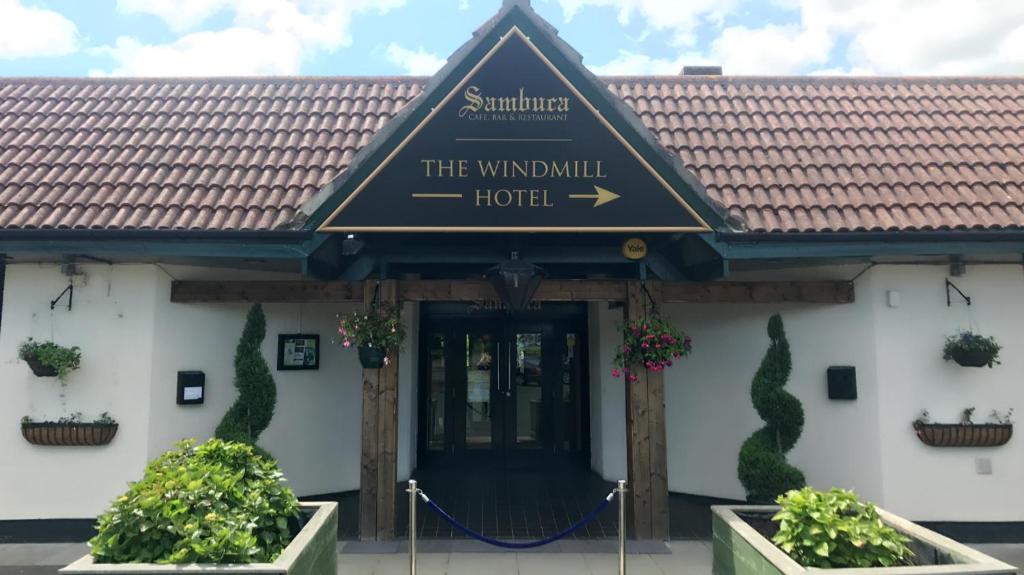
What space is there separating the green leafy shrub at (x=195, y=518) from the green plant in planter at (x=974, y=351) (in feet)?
21.2

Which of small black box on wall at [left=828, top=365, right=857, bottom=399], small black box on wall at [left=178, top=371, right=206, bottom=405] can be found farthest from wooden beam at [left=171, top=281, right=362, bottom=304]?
small black box on wall at [left=828, top=365, right=857, bottom=399]

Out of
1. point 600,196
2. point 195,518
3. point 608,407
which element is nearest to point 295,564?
point 195,518

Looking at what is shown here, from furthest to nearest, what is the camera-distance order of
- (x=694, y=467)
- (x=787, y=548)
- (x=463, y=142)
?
(x=694, y=467)
(x=463, y=142)
(x=787, y=548)

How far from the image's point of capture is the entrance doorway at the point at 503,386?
9391mm

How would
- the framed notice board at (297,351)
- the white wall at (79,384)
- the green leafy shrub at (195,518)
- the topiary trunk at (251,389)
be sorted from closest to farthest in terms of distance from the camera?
1. the green leafy shrub at (195,518)
2. the white wall at (79,384)
3. the topiary trunk at (251,389)
4. the framed notice board at (297,351)

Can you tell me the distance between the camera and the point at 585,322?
9.54 m

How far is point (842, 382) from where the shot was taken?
251 inches

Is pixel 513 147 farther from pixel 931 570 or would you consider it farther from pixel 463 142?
pixel 931 570

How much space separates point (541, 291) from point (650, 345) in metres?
1.26

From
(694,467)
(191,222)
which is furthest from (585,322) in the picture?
(191,222)

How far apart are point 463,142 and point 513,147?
469 millimetres

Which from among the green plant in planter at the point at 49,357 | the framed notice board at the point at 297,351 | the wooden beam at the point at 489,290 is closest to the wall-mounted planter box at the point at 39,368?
the green plant in planter at the point at 49,357

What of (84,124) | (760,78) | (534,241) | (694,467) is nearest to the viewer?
(534,241)

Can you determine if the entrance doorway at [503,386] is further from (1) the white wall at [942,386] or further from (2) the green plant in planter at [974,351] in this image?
(2) the green plant in planter at [974,351]
